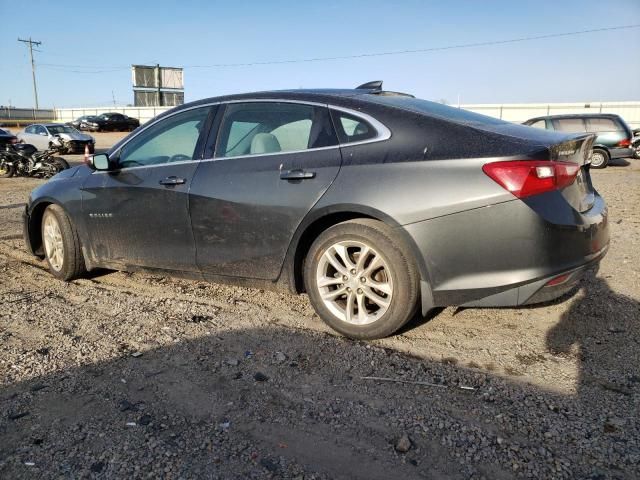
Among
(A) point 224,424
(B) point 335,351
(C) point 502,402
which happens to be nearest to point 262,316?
(B) point 335,351

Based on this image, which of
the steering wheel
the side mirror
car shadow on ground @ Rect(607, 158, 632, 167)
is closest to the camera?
the steering wheel

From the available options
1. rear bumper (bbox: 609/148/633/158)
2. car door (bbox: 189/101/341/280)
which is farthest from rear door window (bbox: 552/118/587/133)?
car door (bbox: 189/101/341/280)

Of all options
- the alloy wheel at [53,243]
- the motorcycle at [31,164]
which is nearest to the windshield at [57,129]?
the motorcycle at [31,164]

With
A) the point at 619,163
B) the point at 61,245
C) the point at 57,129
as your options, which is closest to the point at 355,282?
the point at 61,245

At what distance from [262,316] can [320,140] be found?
1.33 metres

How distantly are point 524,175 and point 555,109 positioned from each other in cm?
3395

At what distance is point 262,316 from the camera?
3748 mm

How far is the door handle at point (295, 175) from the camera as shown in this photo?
10.9 ft

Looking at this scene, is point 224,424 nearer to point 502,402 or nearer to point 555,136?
point 502,402

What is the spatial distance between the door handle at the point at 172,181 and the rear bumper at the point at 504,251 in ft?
5.86

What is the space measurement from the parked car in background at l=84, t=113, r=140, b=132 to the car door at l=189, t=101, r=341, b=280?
41089mm

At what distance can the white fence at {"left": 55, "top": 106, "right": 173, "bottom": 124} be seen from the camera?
1868 inches

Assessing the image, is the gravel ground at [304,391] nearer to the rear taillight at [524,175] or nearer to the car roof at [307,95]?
the rear taillight at [524,175]

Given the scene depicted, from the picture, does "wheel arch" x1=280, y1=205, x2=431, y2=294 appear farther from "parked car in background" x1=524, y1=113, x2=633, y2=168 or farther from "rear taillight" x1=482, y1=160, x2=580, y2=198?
"parked car in background" x1=524, y1=113, x2=633, y2=168
